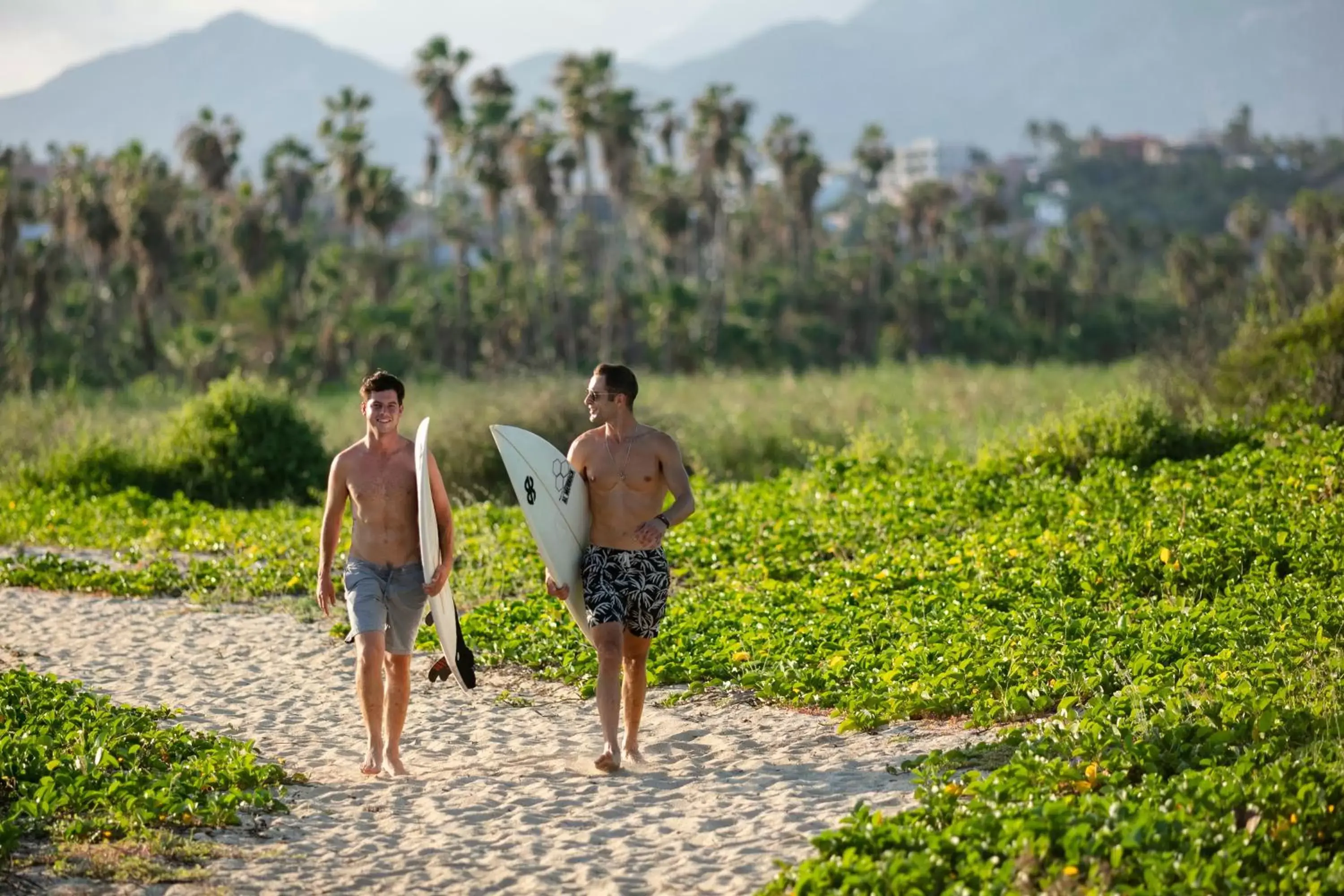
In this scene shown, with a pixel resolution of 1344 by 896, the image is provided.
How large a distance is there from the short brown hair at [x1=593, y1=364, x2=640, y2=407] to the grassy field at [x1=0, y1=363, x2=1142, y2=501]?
8876mm

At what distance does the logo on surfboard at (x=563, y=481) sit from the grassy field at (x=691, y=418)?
8.75m

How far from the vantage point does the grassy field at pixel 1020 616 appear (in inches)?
213

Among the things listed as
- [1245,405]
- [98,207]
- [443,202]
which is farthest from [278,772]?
[443,202]

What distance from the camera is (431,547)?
7.18m

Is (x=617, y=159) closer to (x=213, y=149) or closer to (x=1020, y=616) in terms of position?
(x=213, y=149)

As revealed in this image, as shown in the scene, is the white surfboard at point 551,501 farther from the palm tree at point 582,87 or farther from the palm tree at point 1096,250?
the palm tree at point 1096,250

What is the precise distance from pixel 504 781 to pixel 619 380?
199 centimetres

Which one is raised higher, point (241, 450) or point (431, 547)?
point (431, 547)

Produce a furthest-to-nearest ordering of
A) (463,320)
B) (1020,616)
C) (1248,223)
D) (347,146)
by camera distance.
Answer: (1248,223), (347,146), (463,320), (1020,616)

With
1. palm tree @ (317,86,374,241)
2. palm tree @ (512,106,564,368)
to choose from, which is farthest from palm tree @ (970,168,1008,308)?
palm tree @ (317,86,374,241)

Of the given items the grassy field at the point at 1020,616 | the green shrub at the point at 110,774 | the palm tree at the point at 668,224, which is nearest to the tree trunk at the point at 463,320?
the palm tree at the point at 668,224

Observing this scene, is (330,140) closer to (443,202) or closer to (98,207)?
(98,207)

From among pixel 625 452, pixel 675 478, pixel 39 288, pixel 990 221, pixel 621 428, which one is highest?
pixel 990 221

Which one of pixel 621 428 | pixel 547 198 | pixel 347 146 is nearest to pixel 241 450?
pixel 621 428
